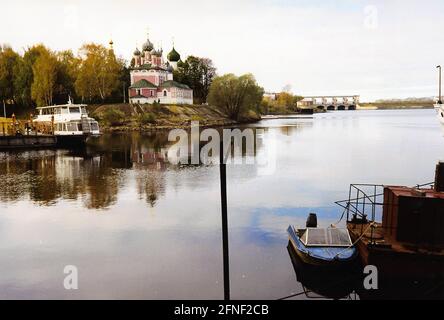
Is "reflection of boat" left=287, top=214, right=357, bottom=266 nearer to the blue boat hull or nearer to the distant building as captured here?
the blue boat hull

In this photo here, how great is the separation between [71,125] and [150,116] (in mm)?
48277

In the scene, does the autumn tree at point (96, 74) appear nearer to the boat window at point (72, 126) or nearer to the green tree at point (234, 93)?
the green tree at point (234, 93)

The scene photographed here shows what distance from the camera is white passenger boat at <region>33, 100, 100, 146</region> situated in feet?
230

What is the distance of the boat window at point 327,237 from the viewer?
18656mm

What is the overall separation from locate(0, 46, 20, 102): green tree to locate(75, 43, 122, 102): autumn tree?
1659 cm

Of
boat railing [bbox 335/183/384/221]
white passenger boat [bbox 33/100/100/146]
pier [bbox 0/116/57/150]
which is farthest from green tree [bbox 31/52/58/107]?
boat railing [bbox 335/183/384/221]

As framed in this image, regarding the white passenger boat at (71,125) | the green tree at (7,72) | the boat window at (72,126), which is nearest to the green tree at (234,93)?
the green tree at (7,72)

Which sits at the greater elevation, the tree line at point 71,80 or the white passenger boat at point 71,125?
the tree line at point 71,80

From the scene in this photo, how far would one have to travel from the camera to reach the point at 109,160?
54781 mm

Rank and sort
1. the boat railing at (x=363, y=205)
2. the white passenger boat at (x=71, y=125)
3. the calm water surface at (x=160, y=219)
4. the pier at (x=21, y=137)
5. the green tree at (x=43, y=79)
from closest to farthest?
the calm water surface at (x=160, y=219) < the boat railing at (x=363, y=205) < the pier at (x=21, y=137) < the white passenger boat at (x=71, y=125) < the green tree at (x=43, y=79)

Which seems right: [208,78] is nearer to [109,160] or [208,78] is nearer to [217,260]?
[109,160]

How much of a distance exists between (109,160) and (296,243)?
39.8m

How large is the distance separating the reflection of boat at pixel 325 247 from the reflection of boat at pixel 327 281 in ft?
1.67
